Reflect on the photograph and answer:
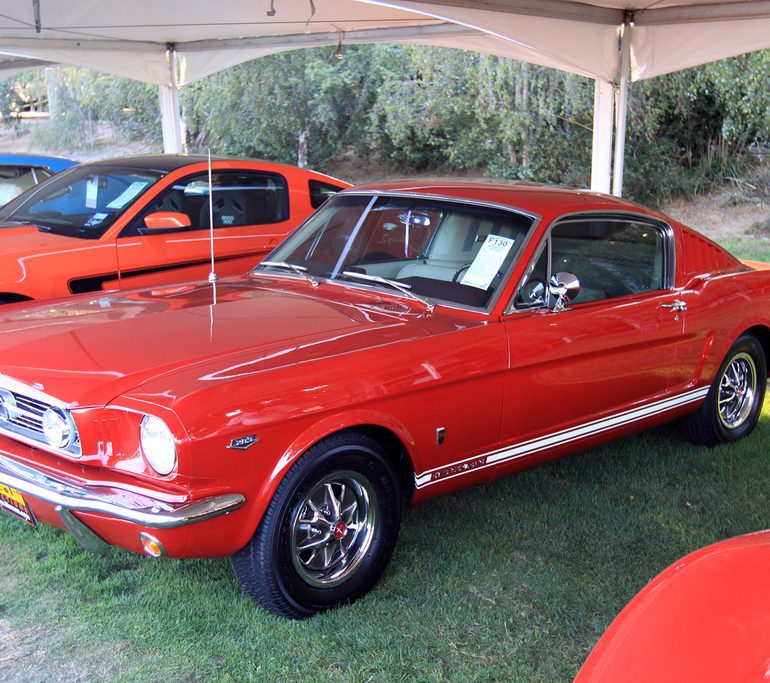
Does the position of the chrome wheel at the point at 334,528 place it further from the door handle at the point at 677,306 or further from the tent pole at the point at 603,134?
the tent pole at the point at 603,134

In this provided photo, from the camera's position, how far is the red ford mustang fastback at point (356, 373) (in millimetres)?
3146

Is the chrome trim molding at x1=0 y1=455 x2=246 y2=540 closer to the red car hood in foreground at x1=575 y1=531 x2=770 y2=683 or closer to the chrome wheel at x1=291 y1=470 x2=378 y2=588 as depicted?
the chrome wheel at x1=291 y1=470 x2=378 y2=588

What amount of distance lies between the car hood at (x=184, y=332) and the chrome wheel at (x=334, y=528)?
53cm

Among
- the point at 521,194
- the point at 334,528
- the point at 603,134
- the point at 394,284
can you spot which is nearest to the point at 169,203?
the point at 394,284

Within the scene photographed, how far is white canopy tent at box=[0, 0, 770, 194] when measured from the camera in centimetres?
776

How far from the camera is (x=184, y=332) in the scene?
3.73 meters

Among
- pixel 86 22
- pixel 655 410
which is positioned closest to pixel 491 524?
pixel 655 410

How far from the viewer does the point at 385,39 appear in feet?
33.9

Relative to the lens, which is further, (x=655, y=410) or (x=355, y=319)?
(x=655, y=410)

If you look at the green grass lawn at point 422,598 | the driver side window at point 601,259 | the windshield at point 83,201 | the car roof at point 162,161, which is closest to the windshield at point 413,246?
the driver side window at point 601,259

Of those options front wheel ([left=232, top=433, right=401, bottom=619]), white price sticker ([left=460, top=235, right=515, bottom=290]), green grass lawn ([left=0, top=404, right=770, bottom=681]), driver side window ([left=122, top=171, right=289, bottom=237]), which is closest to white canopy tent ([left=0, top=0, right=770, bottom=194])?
driver side window ([left=122, top=171, right=289, bottom=237])

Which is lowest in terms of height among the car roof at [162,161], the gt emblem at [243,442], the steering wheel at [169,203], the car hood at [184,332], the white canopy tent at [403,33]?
the gt emblem at [243,442]

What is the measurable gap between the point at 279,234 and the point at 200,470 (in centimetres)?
448

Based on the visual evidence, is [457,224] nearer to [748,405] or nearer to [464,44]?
[748,405]
